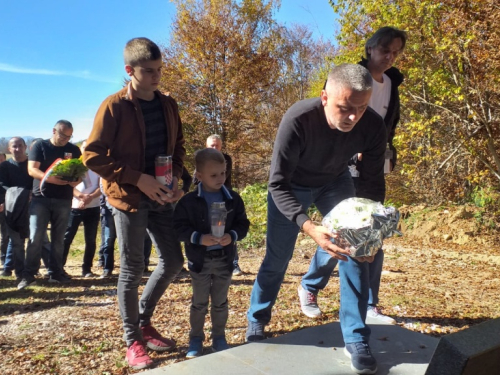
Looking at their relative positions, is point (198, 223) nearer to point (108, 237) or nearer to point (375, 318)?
point (375, 318)

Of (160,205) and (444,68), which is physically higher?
(444,68)

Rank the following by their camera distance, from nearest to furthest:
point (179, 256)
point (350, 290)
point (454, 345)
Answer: point (454, 345) → point (350, 290) → point (179, 256)

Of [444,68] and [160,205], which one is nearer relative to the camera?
[160,205]

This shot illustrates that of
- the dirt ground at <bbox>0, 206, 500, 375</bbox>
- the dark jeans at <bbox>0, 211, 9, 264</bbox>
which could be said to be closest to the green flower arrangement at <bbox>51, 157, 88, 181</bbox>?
the dirt ground at <bbox>0, 206, 500, 375</bbox>

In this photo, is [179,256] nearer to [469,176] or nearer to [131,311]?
[131,311]

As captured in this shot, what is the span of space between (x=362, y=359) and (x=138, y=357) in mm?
1520

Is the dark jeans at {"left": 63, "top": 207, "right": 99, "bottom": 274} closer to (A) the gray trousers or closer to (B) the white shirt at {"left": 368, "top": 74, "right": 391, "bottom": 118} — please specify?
(A) the gray trousers

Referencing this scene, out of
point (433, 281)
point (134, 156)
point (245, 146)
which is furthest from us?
point (245, 146)

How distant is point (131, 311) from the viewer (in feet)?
11.1

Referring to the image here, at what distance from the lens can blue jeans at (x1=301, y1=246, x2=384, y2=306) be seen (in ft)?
13.2

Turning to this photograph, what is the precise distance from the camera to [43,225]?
6.35 m

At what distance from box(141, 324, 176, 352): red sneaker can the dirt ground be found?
6cm

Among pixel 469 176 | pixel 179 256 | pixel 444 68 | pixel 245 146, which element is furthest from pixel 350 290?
pixel 245 146

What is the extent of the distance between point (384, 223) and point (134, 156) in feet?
5.68
